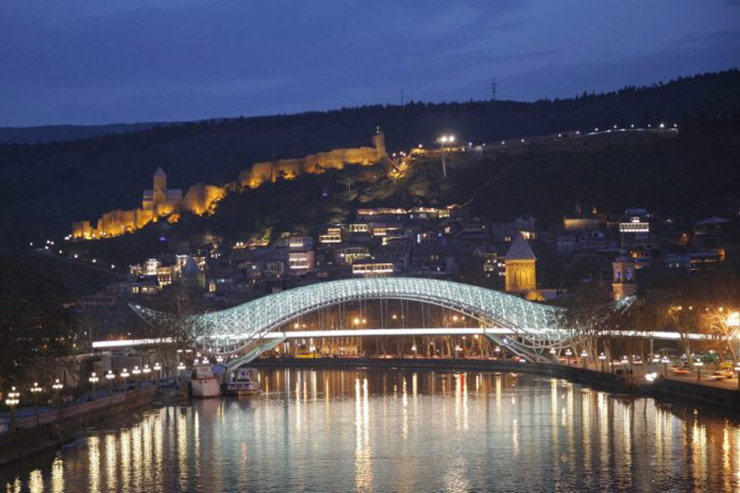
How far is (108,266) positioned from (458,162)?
50.4m

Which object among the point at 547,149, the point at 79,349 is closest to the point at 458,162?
the point at 547,149

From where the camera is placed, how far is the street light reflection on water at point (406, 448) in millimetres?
40156

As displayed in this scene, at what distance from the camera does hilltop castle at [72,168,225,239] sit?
183 metres

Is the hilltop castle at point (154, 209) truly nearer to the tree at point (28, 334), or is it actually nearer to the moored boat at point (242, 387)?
the moored boat at point (242, 387)

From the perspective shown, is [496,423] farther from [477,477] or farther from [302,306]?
[302,306]

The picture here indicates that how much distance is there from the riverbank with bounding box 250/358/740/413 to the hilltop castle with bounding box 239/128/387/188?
90410 millimetres

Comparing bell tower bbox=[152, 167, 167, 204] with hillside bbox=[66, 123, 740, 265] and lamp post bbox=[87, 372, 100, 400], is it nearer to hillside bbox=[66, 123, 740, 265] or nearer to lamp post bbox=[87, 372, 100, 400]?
hillside bbox=[66, 123, 740, 265]

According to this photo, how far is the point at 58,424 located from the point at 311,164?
14252cm

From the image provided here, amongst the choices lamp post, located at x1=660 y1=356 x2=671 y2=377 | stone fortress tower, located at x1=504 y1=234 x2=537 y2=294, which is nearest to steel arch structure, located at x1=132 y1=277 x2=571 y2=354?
lamp post, located at x1=660 y1=356 x2=671 y2=377

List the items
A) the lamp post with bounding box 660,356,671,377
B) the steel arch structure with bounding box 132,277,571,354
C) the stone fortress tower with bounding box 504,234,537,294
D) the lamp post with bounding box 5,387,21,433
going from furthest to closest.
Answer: the stone fortress tower with bounding box 504,234,537,294 → the steel arch structure with bounding box 132,277,571,354 → the lamp post with bounding box 660,356,671,377 → the lamp post with bounding box 5,387,21,433

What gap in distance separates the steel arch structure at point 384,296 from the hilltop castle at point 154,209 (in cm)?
9523

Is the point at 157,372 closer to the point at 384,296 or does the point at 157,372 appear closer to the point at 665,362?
the point at 384,296

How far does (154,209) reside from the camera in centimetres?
18812

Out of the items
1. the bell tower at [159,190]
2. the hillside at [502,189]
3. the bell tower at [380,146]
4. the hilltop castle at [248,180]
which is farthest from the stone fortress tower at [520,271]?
the bell tower at [159,190]
